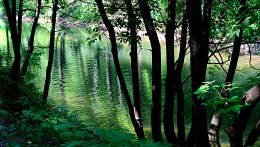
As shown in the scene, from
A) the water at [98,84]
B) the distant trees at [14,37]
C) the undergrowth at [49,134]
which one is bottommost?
the water at [98,84]

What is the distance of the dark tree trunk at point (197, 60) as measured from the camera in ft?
16.1

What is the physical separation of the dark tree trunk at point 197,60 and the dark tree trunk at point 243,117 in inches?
21.9

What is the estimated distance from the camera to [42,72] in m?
31.9

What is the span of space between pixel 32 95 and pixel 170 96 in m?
6.66

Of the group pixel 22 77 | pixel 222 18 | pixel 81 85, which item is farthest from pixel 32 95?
pixel 81 85

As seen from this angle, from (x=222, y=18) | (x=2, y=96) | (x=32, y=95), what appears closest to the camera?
(x=222, y=18)

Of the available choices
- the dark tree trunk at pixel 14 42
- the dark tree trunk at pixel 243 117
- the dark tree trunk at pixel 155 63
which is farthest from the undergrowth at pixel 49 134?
the dark tree trunk at pixel 14 42

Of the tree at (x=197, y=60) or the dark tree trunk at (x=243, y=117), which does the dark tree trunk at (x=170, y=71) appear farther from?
the dark tree trunk at (x=243, y=117)

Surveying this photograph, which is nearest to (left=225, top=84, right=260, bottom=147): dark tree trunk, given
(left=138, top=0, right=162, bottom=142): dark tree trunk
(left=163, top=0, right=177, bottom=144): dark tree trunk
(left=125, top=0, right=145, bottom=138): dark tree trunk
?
(left=138, top=0, right=162, bottom=142): dark tree trunk

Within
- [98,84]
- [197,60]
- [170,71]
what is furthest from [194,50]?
[98,84]

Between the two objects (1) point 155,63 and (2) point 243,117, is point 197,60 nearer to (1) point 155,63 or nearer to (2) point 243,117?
(2) point 243,117

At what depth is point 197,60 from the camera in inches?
201

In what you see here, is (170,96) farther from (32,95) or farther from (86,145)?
(32,95)

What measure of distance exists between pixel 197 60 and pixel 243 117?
1.25 meters
